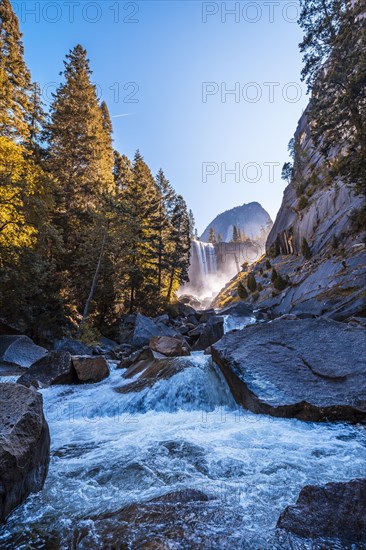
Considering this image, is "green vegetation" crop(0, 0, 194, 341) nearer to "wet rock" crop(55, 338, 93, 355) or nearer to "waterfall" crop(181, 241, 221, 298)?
"wet rock" crop(55, 338, 93, 355)

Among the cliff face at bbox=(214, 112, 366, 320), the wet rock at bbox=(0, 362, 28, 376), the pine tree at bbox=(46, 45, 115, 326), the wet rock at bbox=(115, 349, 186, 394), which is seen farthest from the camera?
the pine tree at bbox=(46, 45, 115, 326)

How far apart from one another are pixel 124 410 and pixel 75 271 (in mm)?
17146

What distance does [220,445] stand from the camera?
5.27 meters

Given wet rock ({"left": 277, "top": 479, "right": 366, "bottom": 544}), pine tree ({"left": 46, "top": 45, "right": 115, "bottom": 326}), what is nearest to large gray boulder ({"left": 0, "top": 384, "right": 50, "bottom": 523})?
wet rock ({"left": 277, "top": 479, "right": 366, "bottom": 544})

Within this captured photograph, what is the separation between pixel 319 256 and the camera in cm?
2453

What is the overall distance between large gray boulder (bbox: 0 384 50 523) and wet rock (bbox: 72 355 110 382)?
20.1 ft

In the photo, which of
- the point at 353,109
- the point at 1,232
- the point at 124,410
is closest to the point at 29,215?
the point at 1,232

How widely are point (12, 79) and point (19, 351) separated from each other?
59.0ft

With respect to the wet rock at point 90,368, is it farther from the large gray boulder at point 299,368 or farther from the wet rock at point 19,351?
the large gray boulder at point 299,368

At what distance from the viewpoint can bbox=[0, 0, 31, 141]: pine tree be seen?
703 inches

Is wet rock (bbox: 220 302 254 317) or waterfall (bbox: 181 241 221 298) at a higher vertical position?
waterfall (bbox: 181 241 221 298)

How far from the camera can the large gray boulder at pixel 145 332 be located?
17688mm

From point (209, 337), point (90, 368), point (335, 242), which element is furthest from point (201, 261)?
point (90, 368)

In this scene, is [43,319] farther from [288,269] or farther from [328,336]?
[288,269]
